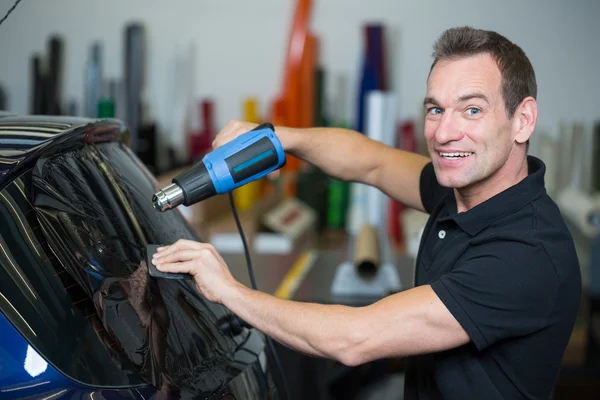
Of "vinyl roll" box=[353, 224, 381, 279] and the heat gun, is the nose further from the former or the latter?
"vinyl roll" box=[353, 224, 381, 279]

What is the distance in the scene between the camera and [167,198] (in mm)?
1479

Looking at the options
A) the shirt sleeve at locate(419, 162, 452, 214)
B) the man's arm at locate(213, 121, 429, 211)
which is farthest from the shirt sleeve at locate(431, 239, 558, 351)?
the man's arm at locate(213, 121, 429, 211)

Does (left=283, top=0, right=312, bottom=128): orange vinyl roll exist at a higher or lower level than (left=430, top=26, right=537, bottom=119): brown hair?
lower

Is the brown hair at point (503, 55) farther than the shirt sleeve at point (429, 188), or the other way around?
the shirt sleeve at point (429, 188)

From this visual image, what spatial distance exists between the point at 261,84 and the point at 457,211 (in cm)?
348

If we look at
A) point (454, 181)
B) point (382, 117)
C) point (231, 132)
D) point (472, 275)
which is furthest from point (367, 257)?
point (382, 117)

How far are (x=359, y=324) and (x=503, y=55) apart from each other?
0.62 meters

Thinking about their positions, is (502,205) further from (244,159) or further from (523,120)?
(244,159)

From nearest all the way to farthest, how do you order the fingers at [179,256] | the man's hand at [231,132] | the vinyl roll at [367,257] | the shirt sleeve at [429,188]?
1. the fingers at [179,256]
2. the man's hand at [231,132]
3. the shirt sleeve at [429,188]
4. the vinyl roll at [367,257]

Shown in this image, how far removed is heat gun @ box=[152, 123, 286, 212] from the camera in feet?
4.95

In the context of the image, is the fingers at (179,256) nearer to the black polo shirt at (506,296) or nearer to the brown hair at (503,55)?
the black polo shirt at (506,296)

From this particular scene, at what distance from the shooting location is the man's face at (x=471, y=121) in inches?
59.7

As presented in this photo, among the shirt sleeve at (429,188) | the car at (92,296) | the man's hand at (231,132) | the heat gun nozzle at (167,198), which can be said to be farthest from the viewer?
the shirt sleeve at (429,188)

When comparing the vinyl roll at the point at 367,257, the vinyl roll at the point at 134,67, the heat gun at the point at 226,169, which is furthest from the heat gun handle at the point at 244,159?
the vinyl roll at the point at 134,67
